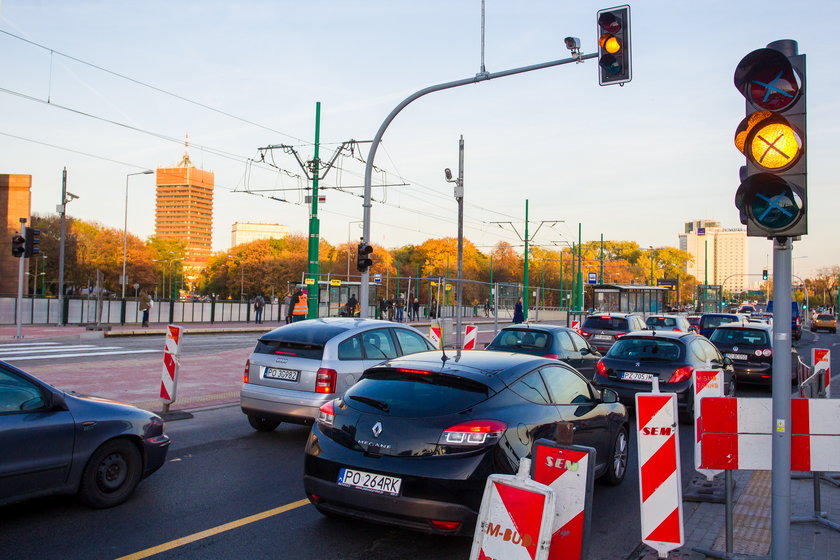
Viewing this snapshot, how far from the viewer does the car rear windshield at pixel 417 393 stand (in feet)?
16.4

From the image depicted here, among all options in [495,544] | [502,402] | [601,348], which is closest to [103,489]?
[502,402]

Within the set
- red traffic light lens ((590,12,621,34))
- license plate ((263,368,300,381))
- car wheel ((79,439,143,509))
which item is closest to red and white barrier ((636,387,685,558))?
car wheel ((79,439,143,509))

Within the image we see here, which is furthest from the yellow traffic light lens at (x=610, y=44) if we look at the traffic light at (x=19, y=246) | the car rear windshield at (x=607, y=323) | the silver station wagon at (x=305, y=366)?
the traffic light at (x=19, y=246)

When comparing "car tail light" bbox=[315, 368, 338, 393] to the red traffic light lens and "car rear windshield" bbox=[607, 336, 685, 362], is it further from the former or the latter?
the red traffic light lens

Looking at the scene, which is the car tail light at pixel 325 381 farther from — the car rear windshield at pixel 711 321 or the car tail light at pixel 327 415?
the car rear windshield at pixel 711 321

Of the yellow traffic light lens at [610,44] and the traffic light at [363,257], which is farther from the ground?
the yellow traffic light lens at [610,44]

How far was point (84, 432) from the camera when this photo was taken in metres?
5.61

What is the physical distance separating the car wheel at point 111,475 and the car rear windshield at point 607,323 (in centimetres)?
1591

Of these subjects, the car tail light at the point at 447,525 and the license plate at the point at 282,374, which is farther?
the license plate at the point at 282,374

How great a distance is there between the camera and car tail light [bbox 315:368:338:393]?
838cm

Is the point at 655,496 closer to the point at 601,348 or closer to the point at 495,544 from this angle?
the point at 495,544

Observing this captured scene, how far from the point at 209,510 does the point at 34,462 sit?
1439 millimetres

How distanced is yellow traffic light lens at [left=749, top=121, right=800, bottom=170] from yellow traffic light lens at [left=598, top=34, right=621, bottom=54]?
270 inches

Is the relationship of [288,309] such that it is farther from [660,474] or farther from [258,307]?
[660,474]
